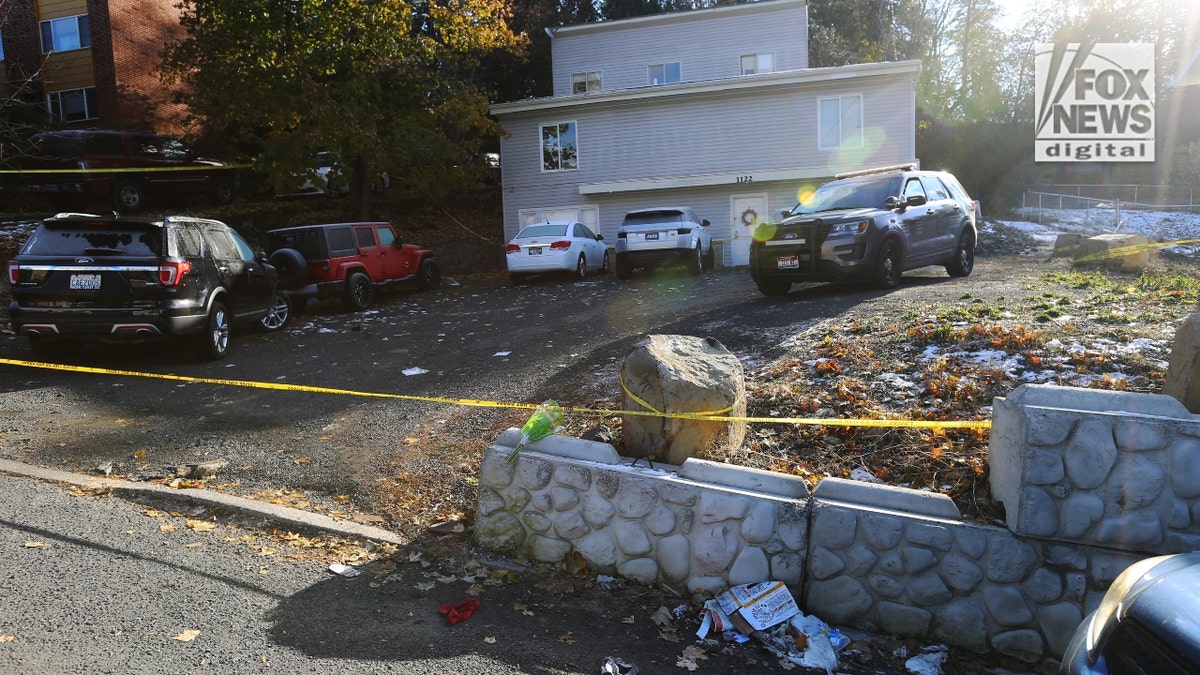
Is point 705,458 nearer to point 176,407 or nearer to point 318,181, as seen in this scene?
point 176,407

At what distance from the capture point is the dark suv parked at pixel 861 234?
12.0 metres

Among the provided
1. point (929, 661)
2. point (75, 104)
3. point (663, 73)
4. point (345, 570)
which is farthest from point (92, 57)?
point (929, 661)

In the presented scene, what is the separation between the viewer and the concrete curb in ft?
17.4

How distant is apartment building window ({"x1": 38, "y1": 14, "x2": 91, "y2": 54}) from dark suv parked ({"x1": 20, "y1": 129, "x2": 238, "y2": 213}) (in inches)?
327

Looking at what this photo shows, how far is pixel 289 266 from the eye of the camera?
1506 centimetres

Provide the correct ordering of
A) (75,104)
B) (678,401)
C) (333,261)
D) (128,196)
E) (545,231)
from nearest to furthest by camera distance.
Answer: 1. (678,401)
2. (333,261)
3. (545,231)
4. (128,196)
5. (75,104)

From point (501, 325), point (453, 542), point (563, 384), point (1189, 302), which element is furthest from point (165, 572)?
point (1189, 302)

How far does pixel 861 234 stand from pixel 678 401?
25.8ft

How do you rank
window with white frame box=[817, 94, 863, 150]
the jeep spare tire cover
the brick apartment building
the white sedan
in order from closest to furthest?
the jeep spare tire cover → the white sedan → window with white frame box=[817, 94, 863, 150] → the brick apartment building

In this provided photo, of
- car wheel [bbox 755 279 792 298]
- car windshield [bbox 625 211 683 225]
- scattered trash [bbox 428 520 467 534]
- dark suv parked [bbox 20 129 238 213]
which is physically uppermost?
dark suv parked [bbox 20 129 238 213]

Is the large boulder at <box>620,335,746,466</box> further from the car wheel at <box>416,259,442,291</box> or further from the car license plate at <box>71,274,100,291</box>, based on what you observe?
the car wheel at <box>416,259,442,291</box>

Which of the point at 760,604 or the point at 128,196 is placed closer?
the point at 760,604

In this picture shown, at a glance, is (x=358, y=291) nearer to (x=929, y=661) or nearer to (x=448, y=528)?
(x=448, y=528)

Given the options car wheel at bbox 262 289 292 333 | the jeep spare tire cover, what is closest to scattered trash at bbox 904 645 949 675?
car wheel at bbox 262 289 292 333
